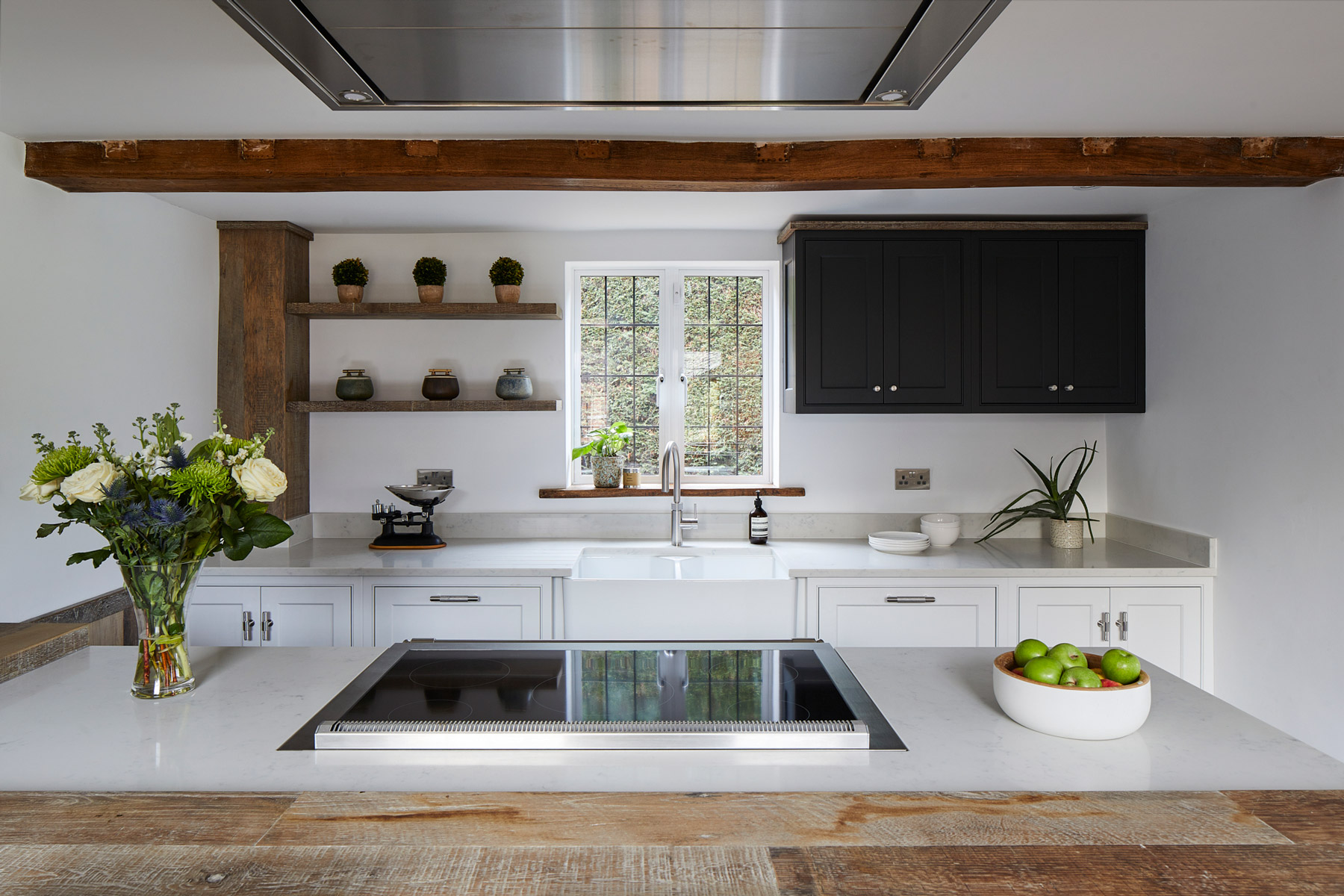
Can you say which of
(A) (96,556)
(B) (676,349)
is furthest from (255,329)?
(A) (96,556)

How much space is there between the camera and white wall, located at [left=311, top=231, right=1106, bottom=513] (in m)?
3.68

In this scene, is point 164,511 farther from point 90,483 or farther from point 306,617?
point 306,617

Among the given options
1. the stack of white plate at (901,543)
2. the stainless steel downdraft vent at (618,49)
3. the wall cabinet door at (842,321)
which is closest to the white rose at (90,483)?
the stainless steel downdraft vent at (618,49)

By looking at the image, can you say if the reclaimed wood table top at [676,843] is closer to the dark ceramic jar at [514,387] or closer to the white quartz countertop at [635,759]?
the white quartz countertop at [635,759]

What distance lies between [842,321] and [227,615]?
2615mm

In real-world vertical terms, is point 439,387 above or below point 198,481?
above

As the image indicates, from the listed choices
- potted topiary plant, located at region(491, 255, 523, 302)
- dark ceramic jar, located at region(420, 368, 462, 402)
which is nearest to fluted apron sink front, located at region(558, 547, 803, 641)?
dark ceramic jar, located at region(420, 368, 462, 402)

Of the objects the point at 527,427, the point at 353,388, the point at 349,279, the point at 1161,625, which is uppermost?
the point at 349,279

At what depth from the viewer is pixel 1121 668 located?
4.75 ft

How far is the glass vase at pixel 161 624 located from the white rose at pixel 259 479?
0.67 feet

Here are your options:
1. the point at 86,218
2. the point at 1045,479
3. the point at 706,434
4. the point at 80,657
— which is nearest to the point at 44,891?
the point at 80,657

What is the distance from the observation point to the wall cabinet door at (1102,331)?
341cm

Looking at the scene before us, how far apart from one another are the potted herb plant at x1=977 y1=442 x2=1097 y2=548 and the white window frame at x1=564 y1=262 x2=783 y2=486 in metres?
1.03

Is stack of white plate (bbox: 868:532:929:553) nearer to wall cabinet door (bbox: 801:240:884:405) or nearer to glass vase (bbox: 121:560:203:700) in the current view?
wall cabinet door (bbox: 801:240:884:405)
